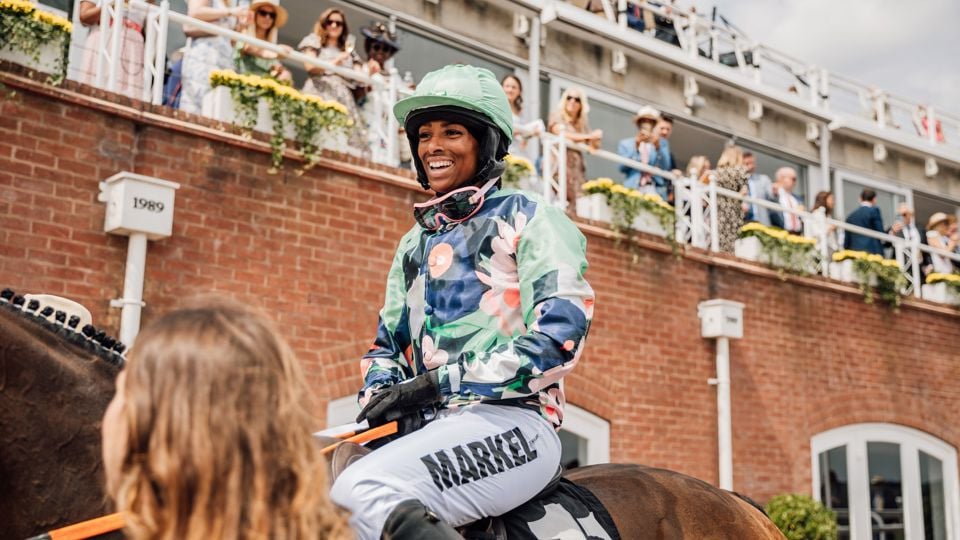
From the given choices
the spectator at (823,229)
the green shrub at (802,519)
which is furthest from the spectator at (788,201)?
the green shrub at (802,519)

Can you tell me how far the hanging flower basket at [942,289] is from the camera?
41.6 feet

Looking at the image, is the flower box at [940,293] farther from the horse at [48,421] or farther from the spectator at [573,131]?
the horse at [48,421]

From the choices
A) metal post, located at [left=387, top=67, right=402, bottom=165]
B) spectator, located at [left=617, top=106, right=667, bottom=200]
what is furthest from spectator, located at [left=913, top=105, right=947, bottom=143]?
metal post, located at [left=387, top=67, right=402, bottom=165]

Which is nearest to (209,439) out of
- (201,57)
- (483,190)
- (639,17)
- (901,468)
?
(483,190)

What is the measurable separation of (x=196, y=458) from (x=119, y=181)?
196 inches

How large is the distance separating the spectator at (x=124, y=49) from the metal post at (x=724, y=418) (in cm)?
651

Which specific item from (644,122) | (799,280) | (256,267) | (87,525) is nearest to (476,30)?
(644,122)

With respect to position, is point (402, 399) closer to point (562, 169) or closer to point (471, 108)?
point (471, 108)

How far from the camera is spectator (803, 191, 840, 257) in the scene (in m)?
11.6

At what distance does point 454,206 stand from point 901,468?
11.1 m

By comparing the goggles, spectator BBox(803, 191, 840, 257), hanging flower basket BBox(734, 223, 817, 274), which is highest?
spectator BBox(803, 191, 840, 257)

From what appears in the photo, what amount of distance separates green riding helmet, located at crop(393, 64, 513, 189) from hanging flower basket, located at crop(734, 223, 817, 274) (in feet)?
26.7

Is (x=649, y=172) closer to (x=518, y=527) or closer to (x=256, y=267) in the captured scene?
(x=256, y=267)

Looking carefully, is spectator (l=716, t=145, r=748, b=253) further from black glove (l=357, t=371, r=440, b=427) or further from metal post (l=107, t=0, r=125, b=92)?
black glove (l=357, t=371, r=440, b=427)
